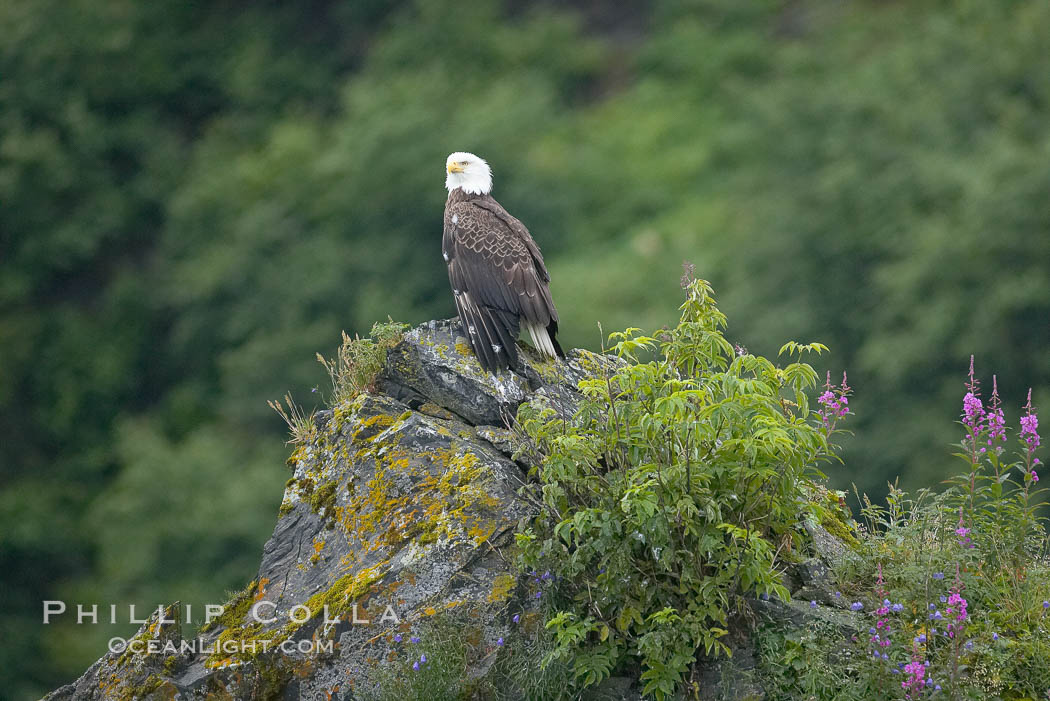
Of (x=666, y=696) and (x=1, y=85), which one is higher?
(x=1, y=85)

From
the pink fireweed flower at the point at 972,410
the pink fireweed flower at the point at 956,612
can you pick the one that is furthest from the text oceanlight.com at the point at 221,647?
the pink fireweed flower at the point at 972,410

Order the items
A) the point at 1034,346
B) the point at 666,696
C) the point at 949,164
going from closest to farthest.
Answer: the point at 666,696
the point at 1034,346
the point at 949,164

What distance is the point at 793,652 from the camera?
634cm

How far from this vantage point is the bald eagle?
860 centimetres

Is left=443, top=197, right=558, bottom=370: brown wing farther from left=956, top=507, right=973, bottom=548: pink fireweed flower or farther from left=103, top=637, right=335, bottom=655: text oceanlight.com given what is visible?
left=956, top=507, right=973, bottom=548: pink fireweed flower

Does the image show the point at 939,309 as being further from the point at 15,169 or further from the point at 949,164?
the point at 15,169

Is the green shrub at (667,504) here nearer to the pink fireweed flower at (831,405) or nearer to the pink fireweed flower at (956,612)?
the pink fireweed flower at (831,405)

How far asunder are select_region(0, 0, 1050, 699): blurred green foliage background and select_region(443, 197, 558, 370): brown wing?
16.2 m

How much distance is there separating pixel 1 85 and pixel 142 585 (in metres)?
22.4

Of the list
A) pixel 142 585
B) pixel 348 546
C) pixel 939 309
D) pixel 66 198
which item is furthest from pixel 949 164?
pixel 66 198

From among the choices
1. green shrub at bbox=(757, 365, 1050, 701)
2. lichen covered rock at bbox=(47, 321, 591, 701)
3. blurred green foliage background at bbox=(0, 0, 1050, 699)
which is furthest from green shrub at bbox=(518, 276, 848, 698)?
blurred green foliage background at bbox=(0, 0, 1050, 699)

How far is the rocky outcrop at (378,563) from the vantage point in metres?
6.91

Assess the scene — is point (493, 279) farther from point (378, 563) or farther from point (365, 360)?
point (378, 563)

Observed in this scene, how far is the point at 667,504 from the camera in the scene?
6207 millimetres
